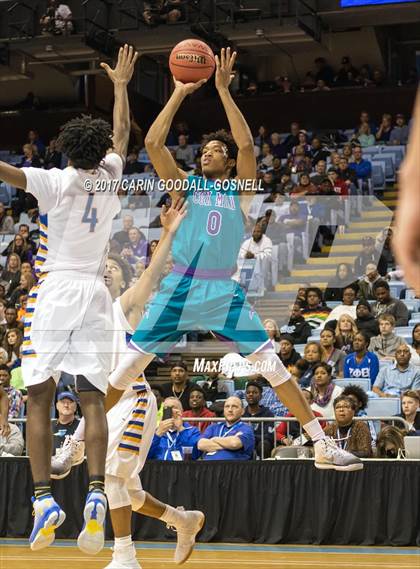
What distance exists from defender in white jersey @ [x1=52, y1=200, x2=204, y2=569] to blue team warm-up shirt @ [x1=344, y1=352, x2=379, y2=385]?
4.27m

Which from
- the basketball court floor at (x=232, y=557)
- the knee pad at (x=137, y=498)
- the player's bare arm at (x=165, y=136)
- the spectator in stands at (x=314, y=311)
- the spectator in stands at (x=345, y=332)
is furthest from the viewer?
the spectator in stands at (x=314, y=311)

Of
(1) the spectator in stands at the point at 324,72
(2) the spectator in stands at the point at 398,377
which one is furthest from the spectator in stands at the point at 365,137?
(2) the spectator in stands at the point at 398,377

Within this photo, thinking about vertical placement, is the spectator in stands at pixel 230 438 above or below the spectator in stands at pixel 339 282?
below

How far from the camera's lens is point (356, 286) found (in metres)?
12.3

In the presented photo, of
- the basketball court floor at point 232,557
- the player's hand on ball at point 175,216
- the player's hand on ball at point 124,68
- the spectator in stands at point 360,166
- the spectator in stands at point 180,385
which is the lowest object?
the basketball court floor at point 232,557

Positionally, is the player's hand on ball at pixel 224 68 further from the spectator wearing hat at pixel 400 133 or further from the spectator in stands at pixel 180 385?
the spectator wearing hat at pixel 400 133

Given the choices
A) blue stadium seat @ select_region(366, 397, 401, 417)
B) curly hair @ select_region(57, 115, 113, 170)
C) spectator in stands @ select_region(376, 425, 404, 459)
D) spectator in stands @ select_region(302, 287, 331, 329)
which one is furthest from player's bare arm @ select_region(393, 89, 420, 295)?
spectator in stands @ select_region(302, 287, 331, 329)

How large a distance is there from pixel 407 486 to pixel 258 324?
11.2 ft

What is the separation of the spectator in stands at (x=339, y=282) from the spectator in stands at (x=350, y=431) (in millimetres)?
3055

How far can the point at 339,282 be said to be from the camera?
12.5m

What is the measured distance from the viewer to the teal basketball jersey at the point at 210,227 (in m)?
6.56

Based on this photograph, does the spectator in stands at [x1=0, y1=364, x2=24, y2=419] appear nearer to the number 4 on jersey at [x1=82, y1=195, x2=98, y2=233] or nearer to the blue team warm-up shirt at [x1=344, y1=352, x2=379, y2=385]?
the blue team warm-up shirt at [x1=344, y1=352, x2=379, y2=385]

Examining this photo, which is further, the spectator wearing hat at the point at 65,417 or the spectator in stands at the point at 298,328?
the spectator in stands at the point at 298,328

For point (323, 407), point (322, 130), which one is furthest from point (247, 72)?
point (323, 407)
